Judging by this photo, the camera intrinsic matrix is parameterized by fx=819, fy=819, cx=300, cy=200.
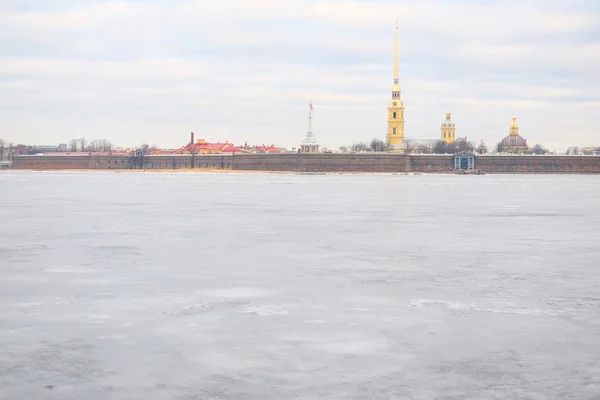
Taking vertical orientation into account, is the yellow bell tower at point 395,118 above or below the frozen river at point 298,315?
above

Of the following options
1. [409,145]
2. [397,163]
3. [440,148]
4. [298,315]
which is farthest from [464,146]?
[298,315]

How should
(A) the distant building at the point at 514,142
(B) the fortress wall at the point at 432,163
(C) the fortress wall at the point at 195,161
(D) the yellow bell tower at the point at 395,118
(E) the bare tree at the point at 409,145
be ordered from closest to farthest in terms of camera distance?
(B) the fortress wall at the point at 432,163 → (C) the fortress wall at the point at 195,161 → (D) the yellow bell tower at the point at 395,118 → (E) the bare tree at the point at 409,145 → (A) the distant building at the point at 514,142

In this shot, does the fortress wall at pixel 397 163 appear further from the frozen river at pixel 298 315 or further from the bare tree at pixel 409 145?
the frozen river at pixel 298 315

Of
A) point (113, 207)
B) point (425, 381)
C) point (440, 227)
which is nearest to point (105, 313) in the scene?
point (425, 381)

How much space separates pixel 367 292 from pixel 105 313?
10.8ft

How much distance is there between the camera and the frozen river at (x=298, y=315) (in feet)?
20.9

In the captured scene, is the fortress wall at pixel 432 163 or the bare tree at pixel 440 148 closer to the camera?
the fortress wall at pixel 432 163

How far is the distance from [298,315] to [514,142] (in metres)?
175

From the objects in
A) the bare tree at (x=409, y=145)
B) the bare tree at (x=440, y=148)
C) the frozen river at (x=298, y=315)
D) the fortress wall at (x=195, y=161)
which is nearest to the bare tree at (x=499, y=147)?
the bare tree at (x=440, y=148)

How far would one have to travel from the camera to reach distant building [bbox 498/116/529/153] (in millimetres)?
173375

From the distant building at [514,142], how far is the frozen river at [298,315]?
160836 mm

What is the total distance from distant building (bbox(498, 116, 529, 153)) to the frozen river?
528ft

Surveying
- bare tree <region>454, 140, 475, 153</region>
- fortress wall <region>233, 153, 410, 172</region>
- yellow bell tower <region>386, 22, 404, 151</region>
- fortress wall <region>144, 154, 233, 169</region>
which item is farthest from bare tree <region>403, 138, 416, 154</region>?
fortress wall <region>144, 154, 233, 169</region>

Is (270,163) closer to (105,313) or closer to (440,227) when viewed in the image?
(440,227)
